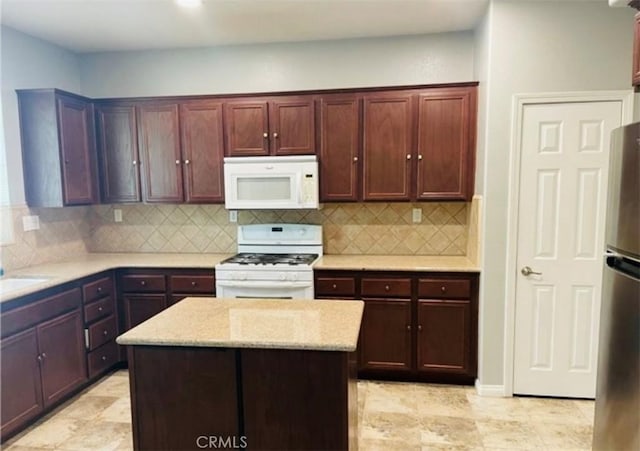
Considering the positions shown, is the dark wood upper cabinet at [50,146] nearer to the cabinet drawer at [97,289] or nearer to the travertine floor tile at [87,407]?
the cabinet drawer at [97,289]

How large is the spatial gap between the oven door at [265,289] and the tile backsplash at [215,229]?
66 centimetres

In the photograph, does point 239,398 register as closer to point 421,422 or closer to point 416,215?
point 421,422

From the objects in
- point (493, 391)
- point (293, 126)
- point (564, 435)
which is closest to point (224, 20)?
point (293, 126)

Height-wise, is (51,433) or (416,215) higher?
(416,215)

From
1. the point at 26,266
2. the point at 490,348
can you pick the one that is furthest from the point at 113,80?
the point at 490,348

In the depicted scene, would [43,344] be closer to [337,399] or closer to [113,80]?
[337,399]

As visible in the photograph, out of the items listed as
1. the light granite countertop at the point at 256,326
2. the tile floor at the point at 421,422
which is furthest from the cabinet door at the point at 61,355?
the light granite countertop at the point at 256,326

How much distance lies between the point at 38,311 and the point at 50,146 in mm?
1330

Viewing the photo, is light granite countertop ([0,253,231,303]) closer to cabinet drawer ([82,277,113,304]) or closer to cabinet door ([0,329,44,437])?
cabinet drawer ([82,277,113,304])

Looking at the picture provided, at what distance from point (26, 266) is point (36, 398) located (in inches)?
43.5

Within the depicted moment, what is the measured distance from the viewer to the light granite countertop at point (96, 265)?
273cm

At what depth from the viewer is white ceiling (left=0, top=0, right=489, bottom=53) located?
278 cm

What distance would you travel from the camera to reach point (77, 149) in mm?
3352

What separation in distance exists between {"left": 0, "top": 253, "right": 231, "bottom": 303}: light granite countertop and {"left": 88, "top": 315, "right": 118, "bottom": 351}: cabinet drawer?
1.37ft
